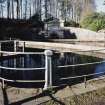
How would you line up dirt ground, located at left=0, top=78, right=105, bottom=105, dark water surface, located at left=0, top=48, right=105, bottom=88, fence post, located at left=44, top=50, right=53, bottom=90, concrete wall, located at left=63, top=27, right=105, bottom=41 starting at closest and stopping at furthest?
dirt ground, located at left=0, top=78, right=105, bottom=105 → fence post, located at left=44, top=50, right=53, bottom=90 → dark water surface, located at left=0, top=48, right=105, bottom=88 → concrete wall, located at left=63, top=27, right=105, bottom=41

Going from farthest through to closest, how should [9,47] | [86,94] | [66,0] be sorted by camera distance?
[66,0] < [9,47] < [86,94]

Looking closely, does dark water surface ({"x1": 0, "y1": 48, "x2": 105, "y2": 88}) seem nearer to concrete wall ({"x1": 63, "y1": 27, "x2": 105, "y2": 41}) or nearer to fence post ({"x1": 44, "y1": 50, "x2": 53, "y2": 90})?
fence post ({"x1": 44, "y1": 50, "x2": 53, "y2": 90})

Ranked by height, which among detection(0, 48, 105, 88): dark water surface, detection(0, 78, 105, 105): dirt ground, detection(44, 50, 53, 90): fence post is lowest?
detection(0, 48, 105, 88): dark water surface

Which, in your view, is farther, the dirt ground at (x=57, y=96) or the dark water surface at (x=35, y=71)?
the dark water surface at (x=35, y=71)

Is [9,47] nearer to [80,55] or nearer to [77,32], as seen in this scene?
[80,55]

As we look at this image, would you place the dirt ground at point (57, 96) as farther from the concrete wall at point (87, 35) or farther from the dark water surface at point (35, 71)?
the concrete wall at point (87, 35)

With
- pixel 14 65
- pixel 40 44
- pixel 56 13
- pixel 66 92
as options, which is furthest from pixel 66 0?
pixel 66 92

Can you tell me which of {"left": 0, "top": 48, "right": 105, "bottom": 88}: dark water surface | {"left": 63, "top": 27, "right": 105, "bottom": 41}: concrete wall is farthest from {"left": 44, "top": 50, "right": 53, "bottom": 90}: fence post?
{"left": 63, "top": 27, "right": 105, "bottom": 41}: concrete wall

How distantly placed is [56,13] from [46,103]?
62.0m

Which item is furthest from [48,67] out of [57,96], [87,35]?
[87,35]

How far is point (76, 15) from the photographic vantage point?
Answer: 6762cm

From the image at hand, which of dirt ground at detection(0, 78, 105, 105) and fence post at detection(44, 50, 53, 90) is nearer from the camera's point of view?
dirt ground at detection(0, 78, 105, 105)

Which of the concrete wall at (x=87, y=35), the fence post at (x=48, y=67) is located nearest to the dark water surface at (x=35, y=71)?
the fence post at (x=48, y=67)

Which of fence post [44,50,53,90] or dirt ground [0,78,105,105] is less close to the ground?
fence post [44,50,53,90]
